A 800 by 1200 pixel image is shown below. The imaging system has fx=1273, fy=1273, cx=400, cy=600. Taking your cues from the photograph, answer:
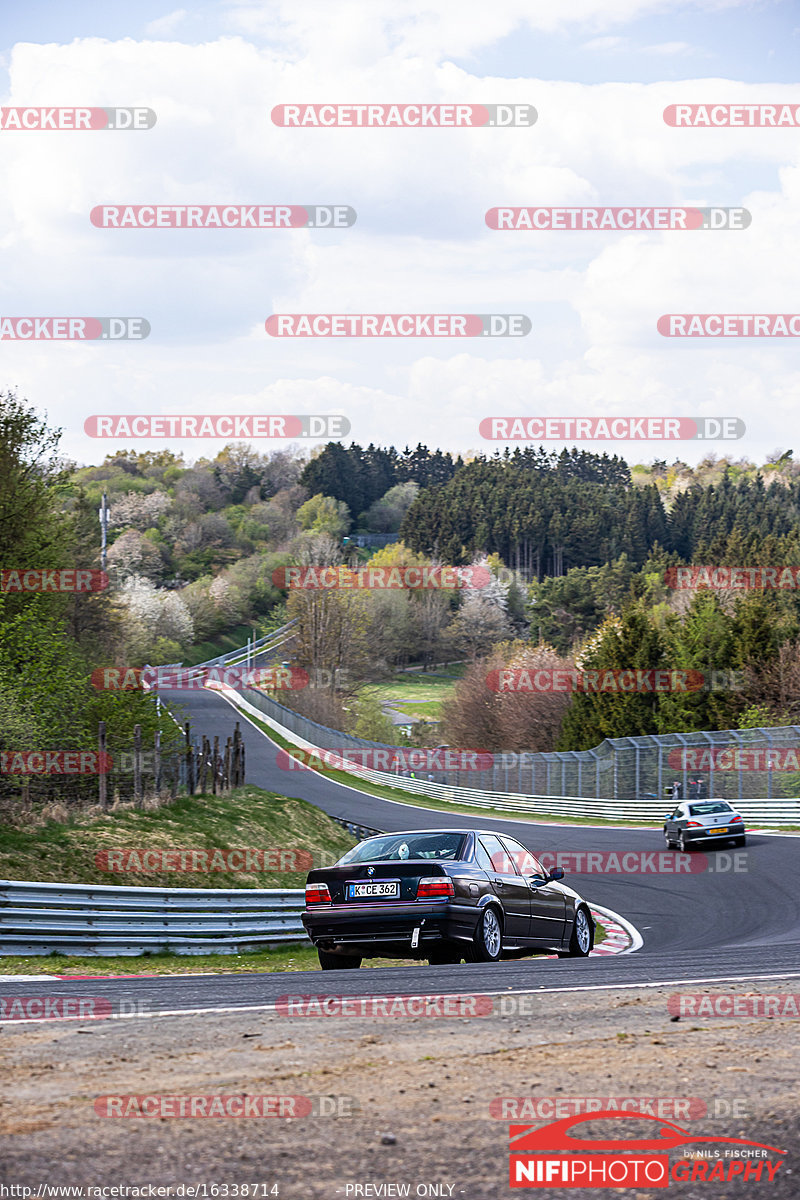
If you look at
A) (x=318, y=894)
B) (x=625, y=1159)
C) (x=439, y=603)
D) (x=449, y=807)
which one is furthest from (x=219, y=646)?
Answer: (x=625, y=1159)

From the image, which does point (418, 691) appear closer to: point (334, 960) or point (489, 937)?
point (334, 960)

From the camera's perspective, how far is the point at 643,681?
6028cm

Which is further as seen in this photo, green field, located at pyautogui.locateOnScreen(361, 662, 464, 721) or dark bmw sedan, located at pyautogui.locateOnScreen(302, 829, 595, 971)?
green field, located at pyautogui.locateOnScreen(361, 662, 464, 721)

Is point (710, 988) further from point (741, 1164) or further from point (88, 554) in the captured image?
point (88, 554)

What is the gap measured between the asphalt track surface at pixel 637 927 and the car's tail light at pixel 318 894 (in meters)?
0.83

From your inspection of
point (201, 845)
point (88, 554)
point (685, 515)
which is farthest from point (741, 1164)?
point (685, 515)

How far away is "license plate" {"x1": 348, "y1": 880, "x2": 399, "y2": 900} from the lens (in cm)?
1147

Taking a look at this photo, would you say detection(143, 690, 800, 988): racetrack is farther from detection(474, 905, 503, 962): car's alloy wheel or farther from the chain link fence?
the chain link fence

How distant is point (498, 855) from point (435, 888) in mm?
1559

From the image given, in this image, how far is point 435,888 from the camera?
37.3 feet

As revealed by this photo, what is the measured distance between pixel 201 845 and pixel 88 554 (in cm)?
4409

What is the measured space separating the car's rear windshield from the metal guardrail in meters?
3.31

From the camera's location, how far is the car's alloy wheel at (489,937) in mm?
11766

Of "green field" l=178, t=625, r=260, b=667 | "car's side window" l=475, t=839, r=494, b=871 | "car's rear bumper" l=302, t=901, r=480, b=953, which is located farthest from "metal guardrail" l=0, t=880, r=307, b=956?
"green field" l=178, t=625, r=260, b=667
